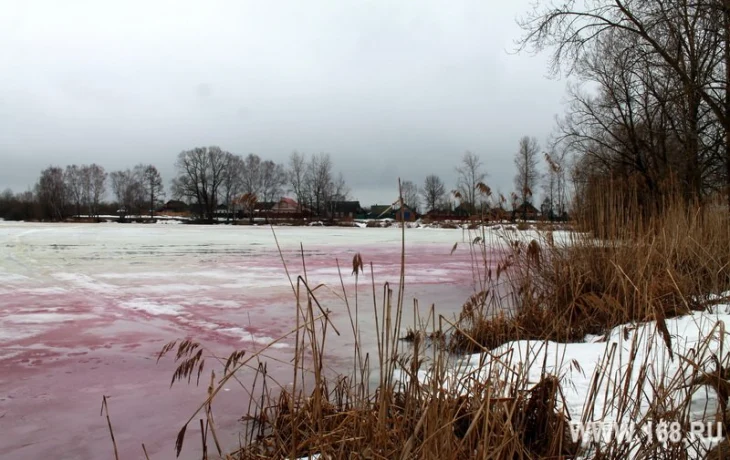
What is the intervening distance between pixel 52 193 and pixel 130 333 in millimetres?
83967

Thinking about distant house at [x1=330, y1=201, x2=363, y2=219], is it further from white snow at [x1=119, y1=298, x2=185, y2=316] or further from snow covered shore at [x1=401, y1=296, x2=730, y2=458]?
snow covered shore at [x1=401, y1=296, x2=730, y2=458]

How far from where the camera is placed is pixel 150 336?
4.07 m

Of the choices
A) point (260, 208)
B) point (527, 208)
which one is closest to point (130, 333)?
point (260, 208)

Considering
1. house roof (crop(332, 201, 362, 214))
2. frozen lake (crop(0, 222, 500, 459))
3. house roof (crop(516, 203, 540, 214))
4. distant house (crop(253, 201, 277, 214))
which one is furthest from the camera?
house roof (crop(332, 201, 362, 214))

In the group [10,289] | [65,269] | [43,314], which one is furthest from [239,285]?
[65,269]

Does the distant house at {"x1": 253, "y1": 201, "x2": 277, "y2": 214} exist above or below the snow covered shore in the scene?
above

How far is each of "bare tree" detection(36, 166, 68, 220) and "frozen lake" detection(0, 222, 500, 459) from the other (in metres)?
70.3

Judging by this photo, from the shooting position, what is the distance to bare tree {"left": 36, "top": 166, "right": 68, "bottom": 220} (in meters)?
67.9

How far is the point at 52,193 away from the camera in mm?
73250

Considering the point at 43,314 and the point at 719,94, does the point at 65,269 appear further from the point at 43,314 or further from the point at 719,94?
the point at 719,94

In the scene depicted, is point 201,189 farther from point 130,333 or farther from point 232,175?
point 130,333

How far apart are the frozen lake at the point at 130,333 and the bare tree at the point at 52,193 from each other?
7028cm

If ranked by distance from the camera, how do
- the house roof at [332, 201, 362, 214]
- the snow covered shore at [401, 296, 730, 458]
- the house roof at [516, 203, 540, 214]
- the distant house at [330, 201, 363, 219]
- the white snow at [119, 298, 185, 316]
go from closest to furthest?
the snow covered shore at [401, 296, 730, 458] → the house roof at [516, 203, 540, 214] → the white snow at [119, 298, 185, 316] → the distant house at [330, 201, 363, 219] → the house roof at [332, 201, 362, 214]

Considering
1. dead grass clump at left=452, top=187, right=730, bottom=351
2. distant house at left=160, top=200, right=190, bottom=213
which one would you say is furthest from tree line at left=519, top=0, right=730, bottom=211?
distant house at left=160, top=200, right=190, bottom=213
